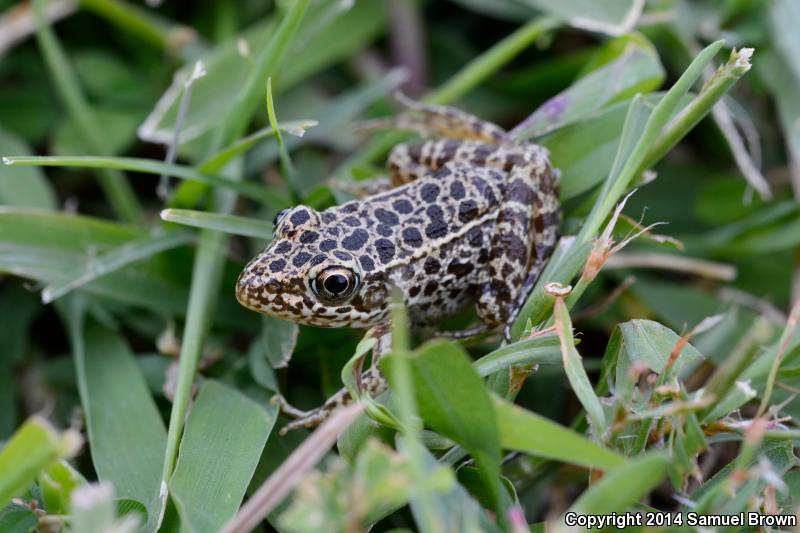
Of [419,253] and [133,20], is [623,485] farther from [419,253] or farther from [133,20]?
[133,20]

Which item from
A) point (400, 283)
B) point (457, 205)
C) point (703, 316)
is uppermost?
point (457, 205)

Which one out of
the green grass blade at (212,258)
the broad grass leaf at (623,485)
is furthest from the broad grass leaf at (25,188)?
the broad grass leaf at (623,485)

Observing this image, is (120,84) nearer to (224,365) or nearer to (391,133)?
(391,133)

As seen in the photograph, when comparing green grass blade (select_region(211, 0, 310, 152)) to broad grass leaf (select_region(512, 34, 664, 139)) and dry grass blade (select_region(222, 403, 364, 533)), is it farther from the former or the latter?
dry grass blade (select_region(222, 403, 364, 533))

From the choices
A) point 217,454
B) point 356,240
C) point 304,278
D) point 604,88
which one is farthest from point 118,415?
point 604,88

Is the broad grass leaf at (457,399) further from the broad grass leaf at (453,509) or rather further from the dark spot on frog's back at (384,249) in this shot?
the dark spot on frog's back at (384,249)

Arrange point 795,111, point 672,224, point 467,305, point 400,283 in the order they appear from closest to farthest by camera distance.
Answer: point 400,283, point 467,305, point 795,111, point 672,224

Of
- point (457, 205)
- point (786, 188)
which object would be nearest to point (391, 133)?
point (457, 205)
